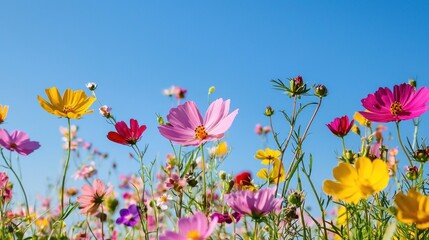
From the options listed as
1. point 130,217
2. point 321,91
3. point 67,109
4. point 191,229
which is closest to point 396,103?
point 321,91

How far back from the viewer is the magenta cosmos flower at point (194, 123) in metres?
0.91

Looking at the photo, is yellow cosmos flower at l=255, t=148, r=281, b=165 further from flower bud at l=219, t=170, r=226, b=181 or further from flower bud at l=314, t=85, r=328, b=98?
flower bud at l=314, t=85, r=328, b=98

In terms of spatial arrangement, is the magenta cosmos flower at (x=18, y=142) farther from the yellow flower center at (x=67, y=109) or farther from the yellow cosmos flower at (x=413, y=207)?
the yellow cosmos flower at (x=413, y=207)

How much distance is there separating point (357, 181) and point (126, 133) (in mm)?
492

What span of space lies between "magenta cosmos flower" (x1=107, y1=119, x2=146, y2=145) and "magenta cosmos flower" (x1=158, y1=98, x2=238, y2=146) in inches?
5.9

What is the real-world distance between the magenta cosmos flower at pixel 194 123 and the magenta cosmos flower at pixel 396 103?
0.83 feet

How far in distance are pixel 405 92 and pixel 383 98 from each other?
4 centimetres

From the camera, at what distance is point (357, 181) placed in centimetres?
77

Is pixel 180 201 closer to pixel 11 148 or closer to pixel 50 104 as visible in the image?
pixel 50 104

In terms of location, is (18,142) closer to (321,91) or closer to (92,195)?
(92,195)

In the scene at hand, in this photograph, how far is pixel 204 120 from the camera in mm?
947

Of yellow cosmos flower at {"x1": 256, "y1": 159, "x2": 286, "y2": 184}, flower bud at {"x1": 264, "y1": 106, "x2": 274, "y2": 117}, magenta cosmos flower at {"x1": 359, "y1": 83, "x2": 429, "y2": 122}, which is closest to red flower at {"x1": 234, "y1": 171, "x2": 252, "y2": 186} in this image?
yellow cosmos flower at {"x1": 256, "y1": 159, "x2": 286, "y2": 184}

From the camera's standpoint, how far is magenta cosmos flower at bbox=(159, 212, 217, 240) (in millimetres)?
668

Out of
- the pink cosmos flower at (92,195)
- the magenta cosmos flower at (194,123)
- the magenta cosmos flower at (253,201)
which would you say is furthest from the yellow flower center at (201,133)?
the pink cosmos flower at (92,195)
